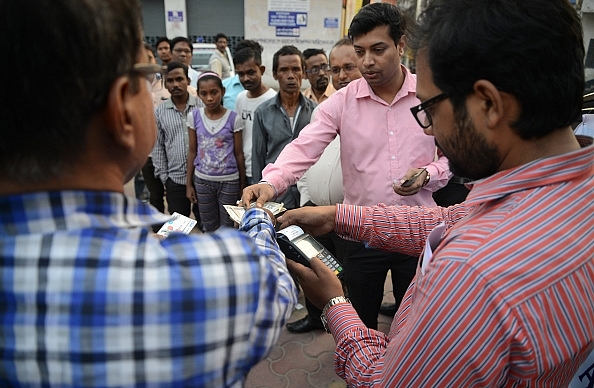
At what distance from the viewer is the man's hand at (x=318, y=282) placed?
137 cm

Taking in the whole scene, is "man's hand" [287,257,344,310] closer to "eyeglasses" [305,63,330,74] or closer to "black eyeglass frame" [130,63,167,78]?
"black eyeglass frame" [130,63,167,78]

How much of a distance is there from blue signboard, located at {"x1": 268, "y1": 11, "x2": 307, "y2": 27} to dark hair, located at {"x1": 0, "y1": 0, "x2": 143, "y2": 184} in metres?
14.4

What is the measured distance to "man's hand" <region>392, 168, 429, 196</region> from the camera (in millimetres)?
2111

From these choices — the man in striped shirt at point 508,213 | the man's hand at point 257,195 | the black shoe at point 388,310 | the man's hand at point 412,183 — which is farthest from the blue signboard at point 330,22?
the man in striped shirt at point 508,213

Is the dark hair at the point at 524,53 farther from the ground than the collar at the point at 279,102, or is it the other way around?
the dark hair at the point at 524,53

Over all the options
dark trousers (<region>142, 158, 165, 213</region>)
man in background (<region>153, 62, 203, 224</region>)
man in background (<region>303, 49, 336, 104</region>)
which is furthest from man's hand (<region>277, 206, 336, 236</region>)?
dark trousers (<region>142, 158, 165, 213</region>)

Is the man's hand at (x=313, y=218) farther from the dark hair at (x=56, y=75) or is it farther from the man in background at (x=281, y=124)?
the man in background at (x=281, y=124)

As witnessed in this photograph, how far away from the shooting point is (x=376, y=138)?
7.57ft

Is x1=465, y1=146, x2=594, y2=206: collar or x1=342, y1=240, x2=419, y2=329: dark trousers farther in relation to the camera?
x1=342, y1=240, x2=419, y2=329: dark trousers

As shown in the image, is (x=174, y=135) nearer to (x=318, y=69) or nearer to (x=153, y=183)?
(x=153, y=183)

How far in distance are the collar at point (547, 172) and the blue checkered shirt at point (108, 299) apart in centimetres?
62

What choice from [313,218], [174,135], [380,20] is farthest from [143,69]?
[174,135]

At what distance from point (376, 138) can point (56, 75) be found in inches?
74.5

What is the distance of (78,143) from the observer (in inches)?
26.4
